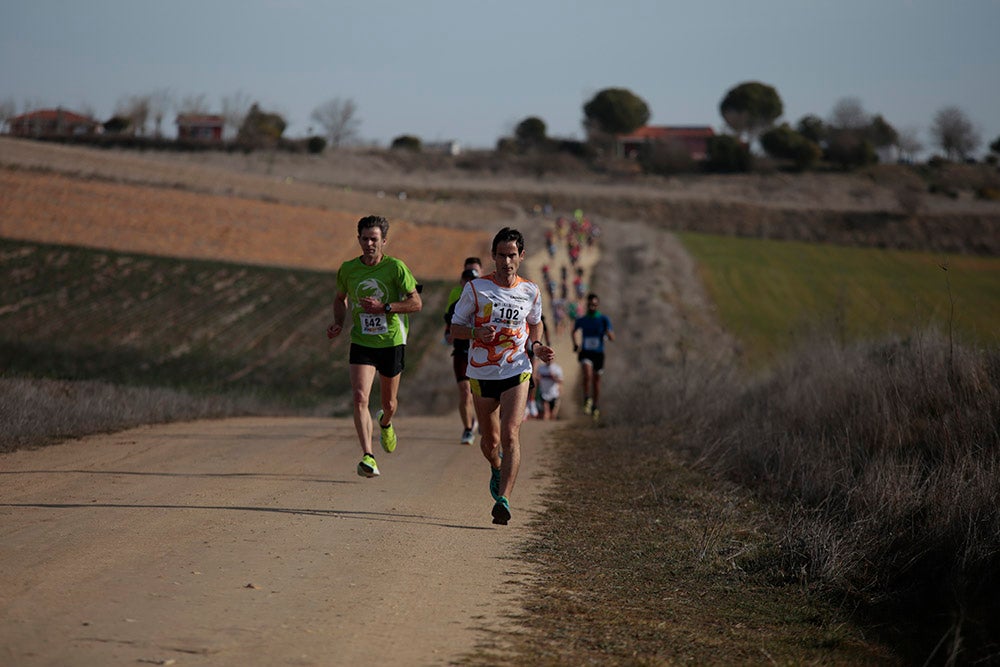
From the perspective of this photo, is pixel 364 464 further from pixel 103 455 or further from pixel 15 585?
pixel 15 585

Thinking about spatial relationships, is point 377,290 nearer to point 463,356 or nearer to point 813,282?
point 463,356

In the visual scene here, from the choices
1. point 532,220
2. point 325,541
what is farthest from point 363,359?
point 532,220

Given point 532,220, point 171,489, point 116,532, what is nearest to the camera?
point 116,532

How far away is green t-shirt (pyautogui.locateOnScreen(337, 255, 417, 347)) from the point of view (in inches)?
395

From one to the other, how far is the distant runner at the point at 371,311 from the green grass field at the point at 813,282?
2923 cm

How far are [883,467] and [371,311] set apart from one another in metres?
4.81

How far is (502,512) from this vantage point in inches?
332

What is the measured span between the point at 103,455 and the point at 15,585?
5.70 metres

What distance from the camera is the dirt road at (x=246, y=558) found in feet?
17.7

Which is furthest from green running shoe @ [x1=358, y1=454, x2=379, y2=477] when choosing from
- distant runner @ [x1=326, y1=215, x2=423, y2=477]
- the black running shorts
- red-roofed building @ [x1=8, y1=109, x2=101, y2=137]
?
red-roofed building @ [x1=8, y1=109, x2=101, y2=137]

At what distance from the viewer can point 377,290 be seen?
10055 mm

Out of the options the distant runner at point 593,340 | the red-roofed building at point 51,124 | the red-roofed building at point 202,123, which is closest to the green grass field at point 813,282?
the distant runner at point 593,340

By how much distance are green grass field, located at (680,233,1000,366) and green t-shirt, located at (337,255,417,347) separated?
29.3m

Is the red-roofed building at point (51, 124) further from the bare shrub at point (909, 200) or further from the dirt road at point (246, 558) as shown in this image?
the dirt road at point (246, 558)
